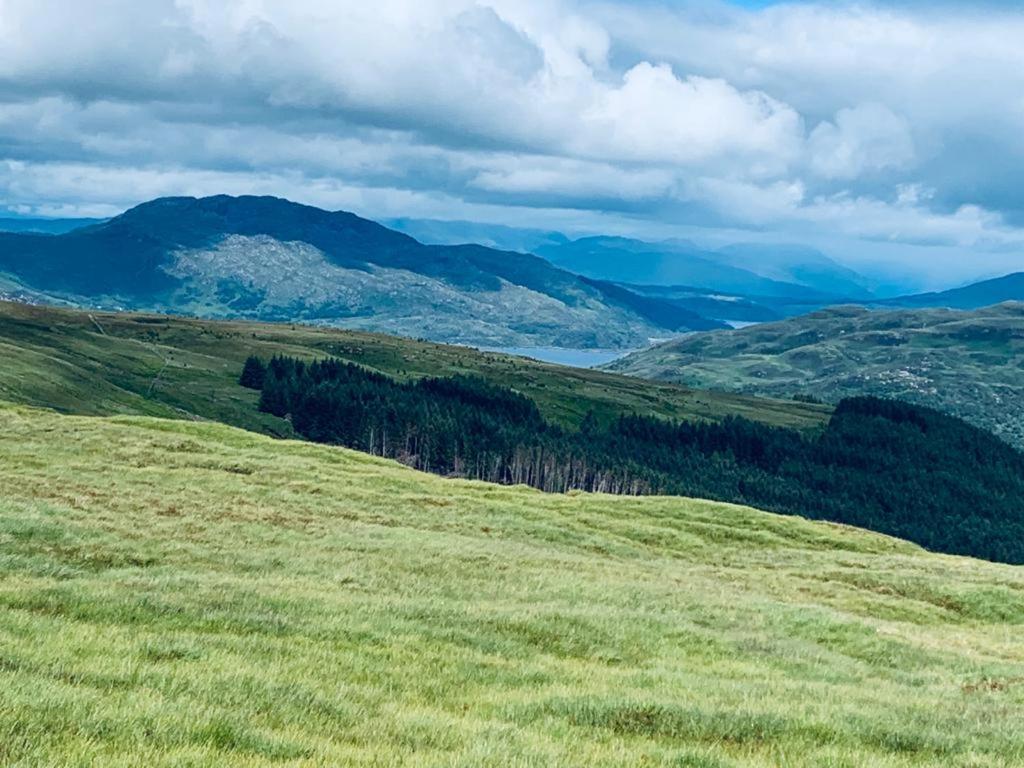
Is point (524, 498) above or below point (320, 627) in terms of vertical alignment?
below

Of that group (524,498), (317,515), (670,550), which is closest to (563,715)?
(317,515)

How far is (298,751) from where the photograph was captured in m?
11.0

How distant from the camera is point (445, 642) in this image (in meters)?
21.3

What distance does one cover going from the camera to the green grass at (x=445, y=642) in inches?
480

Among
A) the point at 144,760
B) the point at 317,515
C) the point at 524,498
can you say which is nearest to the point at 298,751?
the point at 144,760

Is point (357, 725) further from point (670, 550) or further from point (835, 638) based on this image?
point (670, 550)

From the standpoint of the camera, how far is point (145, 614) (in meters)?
19.5

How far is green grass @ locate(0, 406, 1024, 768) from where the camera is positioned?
12180 mm

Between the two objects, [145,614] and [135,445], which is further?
[135,445]

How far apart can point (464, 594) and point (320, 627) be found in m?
10.5

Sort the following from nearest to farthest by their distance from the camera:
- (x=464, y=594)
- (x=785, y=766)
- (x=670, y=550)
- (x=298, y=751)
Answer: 1. (x=298, y=751)
2. (x=785, y=766)
3. (x=464, y=594)
4. (x=670, y=550)

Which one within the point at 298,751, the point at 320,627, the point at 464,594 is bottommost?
the point at 464,594

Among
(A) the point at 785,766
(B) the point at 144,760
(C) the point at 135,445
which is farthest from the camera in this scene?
(C) the point at 135,445

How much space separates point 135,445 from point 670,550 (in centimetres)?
4031
